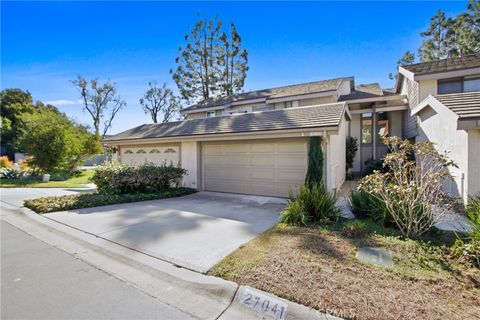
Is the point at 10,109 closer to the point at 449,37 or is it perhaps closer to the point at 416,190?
the point at 416,190

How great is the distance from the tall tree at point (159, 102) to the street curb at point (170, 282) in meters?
38.5

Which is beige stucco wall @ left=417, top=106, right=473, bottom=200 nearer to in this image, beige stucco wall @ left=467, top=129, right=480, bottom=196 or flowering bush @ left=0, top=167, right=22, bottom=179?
beige stucco wall @ left=467, top=129, right=480, bottom=196

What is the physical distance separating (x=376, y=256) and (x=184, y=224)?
4.43m

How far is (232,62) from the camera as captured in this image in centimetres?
3178

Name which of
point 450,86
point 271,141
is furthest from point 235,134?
point 450,86

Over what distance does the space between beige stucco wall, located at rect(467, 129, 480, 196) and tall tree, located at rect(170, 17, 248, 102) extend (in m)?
27.9

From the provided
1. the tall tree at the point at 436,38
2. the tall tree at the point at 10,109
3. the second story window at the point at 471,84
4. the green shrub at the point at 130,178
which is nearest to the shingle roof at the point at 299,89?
the second story window at the point at 471,84

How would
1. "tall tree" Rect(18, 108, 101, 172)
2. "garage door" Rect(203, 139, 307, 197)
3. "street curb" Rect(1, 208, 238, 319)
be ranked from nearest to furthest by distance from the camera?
"street curb" Rect(1, 208, 238, 319) → "garage door" Rect(203, 139, 307, 197) → "tall tree" Rect(18, 108, 101, 172)

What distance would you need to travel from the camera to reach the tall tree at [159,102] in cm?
4125

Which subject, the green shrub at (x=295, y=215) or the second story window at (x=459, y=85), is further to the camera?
the second story window at (x=459, y=85)

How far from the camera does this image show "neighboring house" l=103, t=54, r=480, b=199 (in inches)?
301

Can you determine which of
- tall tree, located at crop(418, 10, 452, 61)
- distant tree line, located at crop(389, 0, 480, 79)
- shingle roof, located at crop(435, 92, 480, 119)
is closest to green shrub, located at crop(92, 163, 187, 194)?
shingle roof, located at crop(435, 92, 480, 119)

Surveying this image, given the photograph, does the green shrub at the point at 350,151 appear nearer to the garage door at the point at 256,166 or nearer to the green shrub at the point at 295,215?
Answer: the garage door at the point at 256,166

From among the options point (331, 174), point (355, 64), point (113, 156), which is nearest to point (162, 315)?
point (331, 174)
